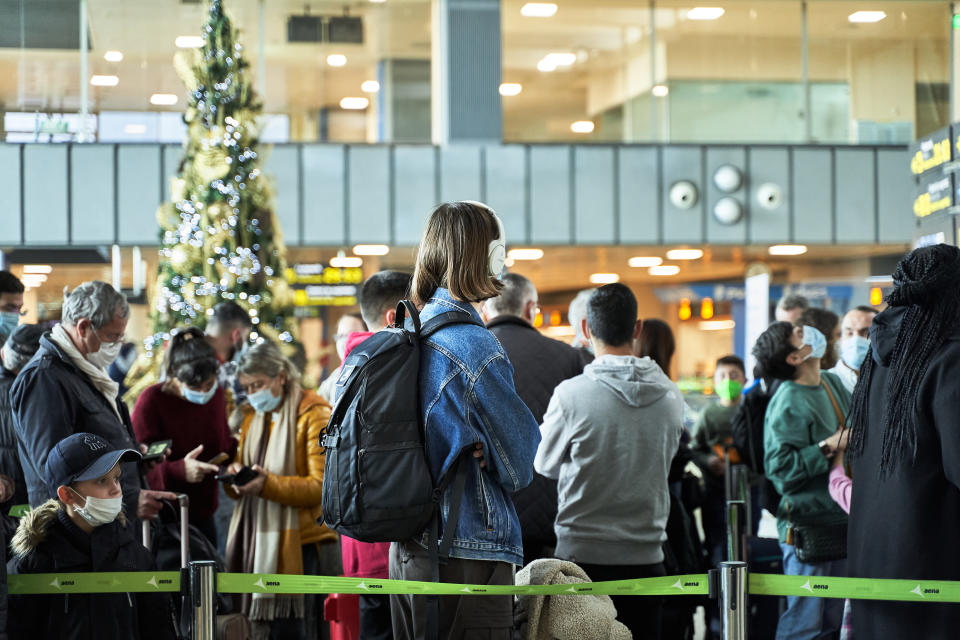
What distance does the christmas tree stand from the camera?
11445 millimetres

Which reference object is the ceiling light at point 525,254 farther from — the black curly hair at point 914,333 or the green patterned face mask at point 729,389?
the black curly hair at point 914,333

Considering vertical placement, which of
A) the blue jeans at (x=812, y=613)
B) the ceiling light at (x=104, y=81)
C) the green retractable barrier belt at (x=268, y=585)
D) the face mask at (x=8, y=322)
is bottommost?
the blue jeans at (x=812, y=613)

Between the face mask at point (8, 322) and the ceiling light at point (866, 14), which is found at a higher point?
the ceiling light at point (866, 14)

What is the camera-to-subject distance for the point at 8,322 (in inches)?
249

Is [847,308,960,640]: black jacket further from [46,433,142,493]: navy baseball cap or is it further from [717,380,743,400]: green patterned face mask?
[717,380,743,400]: green patterned face mask

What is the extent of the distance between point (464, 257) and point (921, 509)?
5.00 feet

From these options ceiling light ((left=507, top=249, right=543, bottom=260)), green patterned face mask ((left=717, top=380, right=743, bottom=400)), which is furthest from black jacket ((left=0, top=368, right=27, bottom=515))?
ceiling light ((left=507, top=249, right=543, bottom=260))

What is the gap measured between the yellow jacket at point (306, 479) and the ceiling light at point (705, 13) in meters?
15.9

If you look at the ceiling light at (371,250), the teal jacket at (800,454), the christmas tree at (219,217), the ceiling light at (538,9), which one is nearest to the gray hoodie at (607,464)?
the teal jacket at (800,454)

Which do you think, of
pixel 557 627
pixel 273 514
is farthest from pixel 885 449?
pixel 273 514

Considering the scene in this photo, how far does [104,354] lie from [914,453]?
3.17 meters

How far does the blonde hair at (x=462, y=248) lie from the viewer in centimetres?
335

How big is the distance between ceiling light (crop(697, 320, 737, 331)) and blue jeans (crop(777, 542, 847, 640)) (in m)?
16.2

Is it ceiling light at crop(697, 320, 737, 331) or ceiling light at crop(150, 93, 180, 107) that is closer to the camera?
ceiling light at crop(150, 93, 180, 107)
